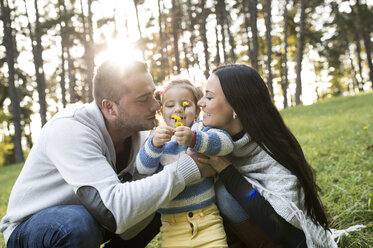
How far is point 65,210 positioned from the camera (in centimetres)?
204

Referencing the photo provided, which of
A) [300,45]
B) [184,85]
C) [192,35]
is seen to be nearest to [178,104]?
[184,85]

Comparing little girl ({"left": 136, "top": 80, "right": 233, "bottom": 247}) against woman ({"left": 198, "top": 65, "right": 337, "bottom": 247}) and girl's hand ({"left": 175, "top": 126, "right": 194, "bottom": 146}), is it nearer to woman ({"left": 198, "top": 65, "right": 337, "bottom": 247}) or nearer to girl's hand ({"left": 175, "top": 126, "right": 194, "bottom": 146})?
girl's hand ({"left": 175, "top": 126, "right": 194, "bottom": 146})

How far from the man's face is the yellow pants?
2.46ft

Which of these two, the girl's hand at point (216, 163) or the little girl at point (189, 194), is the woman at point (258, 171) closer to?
the girl's hand at point (216, 163)

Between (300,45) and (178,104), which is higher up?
(300,45)

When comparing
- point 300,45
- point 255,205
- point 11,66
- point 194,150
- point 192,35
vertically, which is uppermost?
point 192,35

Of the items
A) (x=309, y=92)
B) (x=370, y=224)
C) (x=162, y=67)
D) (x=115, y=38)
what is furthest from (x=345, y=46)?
(x=370, y=224)

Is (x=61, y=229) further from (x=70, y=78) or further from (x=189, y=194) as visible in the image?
(x=70, y=78)

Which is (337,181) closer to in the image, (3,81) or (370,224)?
(370,224)

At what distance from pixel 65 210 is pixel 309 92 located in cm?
3748

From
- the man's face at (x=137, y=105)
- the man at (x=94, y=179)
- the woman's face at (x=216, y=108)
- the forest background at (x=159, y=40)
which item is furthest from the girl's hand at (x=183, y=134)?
the forest background at (x=159, y=40)

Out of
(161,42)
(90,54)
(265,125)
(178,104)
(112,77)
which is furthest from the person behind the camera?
(161,42)

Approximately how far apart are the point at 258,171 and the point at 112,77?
4.23ft

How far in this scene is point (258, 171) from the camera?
233cm
